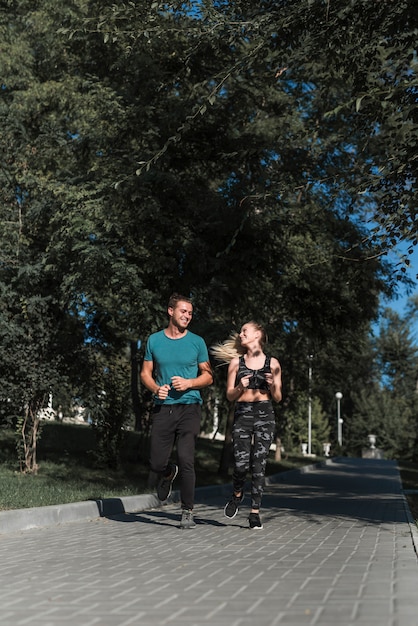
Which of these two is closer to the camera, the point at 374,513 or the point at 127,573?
the point at 127,573

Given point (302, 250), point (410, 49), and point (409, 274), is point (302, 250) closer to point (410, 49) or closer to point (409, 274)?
point (409, 274)

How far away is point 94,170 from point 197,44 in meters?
5.01

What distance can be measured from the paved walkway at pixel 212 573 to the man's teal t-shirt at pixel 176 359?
1.33 meters

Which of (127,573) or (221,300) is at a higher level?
(221,300)

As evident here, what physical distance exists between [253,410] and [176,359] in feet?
3.29

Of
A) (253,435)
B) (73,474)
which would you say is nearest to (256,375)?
(253,435)

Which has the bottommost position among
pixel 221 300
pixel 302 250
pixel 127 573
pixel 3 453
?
pixel 127 573

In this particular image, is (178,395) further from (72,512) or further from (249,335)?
(72,512)

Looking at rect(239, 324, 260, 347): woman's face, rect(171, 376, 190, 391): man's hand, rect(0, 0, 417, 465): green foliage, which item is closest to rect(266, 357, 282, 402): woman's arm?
rect(239, 324, 260, 347): woman's face

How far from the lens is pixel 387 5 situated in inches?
395

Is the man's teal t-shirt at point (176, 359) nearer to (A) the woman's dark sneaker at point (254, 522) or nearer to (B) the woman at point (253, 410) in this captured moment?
(B) the woman at point (253, 410)

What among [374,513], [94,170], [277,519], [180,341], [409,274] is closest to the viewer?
[180,341]

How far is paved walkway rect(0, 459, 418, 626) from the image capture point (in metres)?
4.68

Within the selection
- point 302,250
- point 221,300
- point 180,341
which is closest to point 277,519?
point 180,341
